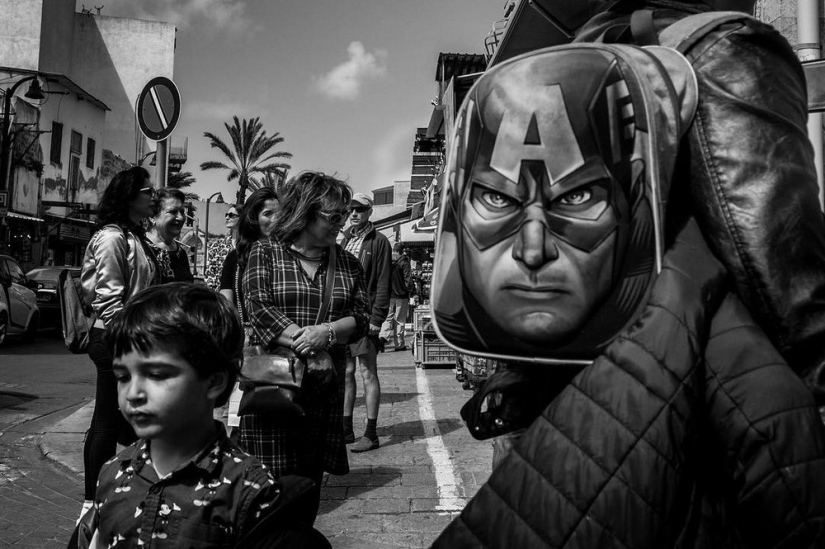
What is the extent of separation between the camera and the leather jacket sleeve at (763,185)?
53.1 inches

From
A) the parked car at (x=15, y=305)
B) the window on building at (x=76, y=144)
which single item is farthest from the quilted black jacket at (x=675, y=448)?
the window on building at (x=76, y=144)

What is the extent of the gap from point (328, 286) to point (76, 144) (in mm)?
36930

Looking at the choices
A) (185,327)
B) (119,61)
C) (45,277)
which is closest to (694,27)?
(185,327)

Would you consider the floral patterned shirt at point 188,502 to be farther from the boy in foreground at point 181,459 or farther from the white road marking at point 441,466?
the white road marking at point 441,466

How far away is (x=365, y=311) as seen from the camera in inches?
150

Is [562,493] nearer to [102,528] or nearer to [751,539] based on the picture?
[751,539]

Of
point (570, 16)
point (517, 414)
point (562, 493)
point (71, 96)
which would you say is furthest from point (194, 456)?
point (71, 96)

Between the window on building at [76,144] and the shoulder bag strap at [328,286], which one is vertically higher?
the window on building at [76,144]

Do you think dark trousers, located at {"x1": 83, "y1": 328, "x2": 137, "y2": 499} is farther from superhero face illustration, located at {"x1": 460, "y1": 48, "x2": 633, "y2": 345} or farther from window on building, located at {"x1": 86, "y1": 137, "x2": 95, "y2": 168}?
window on building, located at {"x1": 86, "y1": 137, "x2": 95, "y2": 168}

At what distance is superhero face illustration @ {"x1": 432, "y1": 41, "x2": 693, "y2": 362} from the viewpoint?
1.40 metres

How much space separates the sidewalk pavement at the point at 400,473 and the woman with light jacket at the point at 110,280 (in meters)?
1.28

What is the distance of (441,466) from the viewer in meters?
5.45

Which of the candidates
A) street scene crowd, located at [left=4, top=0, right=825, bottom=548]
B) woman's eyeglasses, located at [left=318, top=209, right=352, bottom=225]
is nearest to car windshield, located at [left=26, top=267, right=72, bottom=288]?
woman's eyeglasses, located at [left=318, top=209, right=352, bottom=225]

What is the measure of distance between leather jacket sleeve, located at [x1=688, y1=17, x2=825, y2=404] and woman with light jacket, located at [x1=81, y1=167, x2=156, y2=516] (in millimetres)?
3359
